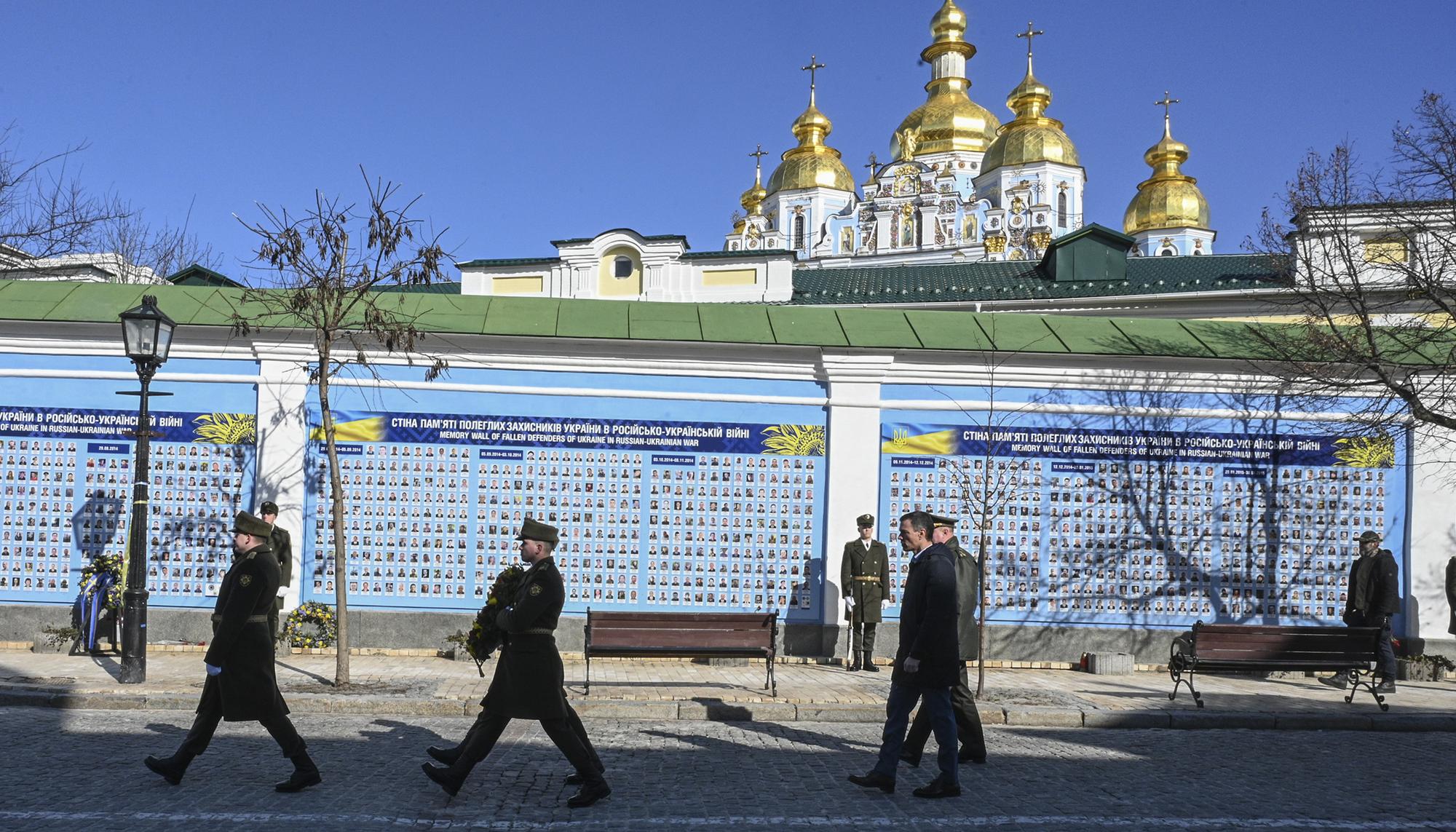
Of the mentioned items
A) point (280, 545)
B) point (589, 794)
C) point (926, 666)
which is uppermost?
point (280, 545)

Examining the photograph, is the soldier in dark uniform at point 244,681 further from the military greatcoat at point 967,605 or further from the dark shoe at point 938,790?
the military greatcoat at point 967,605

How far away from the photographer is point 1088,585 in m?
13.8

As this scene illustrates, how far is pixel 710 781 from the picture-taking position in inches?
301

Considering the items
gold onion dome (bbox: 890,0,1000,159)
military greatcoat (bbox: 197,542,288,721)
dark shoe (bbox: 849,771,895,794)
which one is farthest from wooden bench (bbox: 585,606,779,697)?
gold onion dome (bbox: 890,0,1000,159)

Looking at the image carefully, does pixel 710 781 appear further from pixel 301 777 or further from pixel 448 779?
pixel 301 777

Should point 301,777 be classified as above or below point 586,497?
below

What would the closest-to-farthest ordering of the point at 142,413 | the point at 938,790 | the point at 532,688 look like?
the point at 532,688
the point at 938,790
the point at 142,413

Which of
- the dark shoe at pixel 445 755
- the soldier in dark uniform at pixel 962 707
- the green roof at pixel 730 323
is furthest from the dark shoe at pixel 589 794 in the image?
the green roof at pixel 730 323

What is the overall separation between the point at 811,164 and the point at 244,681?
71590 mm

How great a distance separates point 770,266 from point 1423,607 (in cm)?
1889

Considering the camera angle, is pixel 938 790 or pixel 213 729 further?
pixel 938 790

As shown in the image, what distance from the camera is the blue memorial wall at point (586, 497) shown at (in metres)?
13.5

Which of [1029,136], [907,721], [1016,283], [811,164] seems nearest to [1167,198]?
[1029,136]

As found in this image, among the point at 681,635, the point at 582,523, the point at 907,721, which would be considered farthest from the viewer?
the point at 582,523
